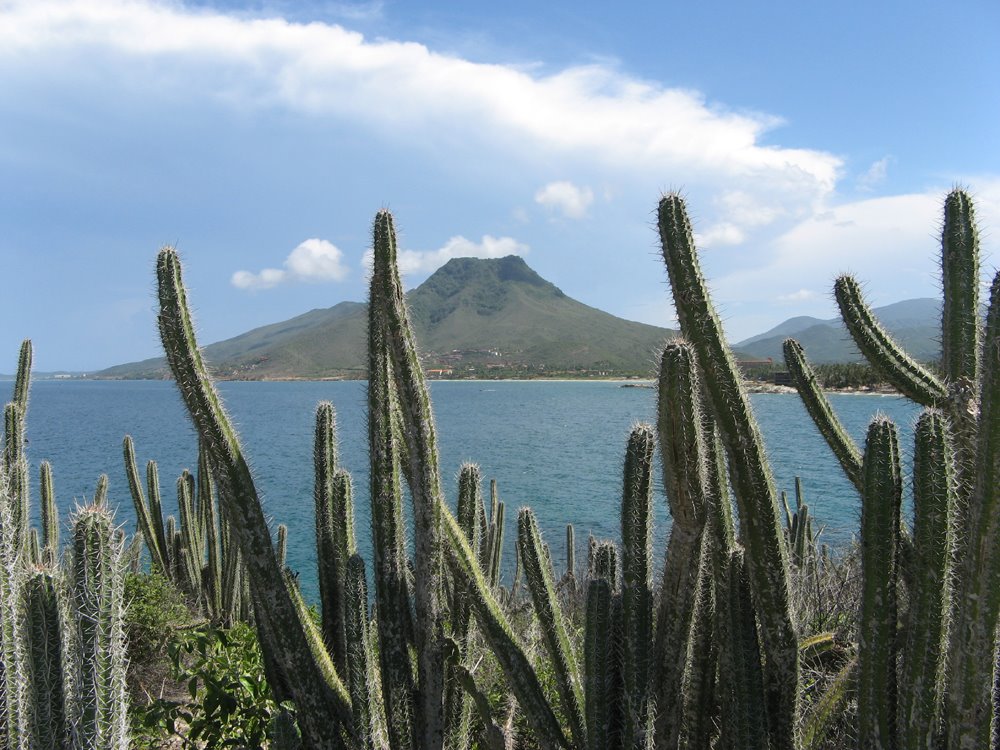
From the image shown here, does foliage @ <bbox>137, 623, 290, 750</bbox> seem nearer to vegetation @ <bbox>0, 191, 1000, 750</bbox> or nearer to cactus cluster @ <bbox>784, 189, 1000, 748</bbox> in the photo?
vegetation @ <bbox>0, 191, 1000, 750</bbox>

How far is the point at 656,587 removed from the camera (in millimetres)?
3764

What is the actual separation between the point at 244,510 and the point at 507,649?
149 cm

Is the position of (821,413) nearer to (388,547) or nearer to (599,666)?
(599,666)

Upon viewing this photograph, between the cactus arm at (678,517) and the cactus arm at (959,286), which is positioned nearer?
the cactus arm at (678,517)

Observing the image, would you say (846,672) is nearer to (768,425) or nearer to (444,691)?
(444,691)

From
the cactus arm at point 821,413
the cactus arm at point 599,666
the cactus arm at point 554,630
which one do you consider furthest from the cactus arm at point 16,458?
the cactus arm at point 821,413

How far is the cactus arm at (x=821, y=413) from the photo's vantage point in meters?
→ 3.91

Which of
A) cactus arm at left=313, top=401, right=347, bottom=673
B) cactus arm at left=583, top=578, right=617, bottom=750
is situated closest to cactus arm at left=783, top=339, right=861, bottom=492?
cactus arm at left=583, top=578, right=617, bottom=750

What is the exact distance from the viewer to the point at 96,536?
7.59 feet

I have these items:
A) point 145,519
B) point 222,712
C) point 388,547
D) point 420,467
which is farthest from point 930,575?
point 145,519

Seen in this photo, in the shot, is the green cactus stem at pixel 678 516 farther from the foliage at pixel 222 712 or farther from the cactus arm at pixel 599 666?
the foliage at pixel 222 712

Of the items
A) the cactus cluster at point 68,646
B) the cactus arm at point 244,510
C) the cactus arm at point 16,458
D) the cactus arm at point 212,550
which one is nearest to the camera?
the cactus cluster at point 68,646

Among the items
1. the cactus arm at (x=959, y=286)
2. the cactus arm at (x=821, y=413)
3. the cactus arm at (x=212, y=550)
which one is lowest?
the cactus arm at (x=212, y=550)

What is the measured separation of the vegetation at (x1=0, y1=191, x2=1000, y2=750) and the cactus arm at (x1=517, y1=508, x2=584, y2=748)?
0.04ft
